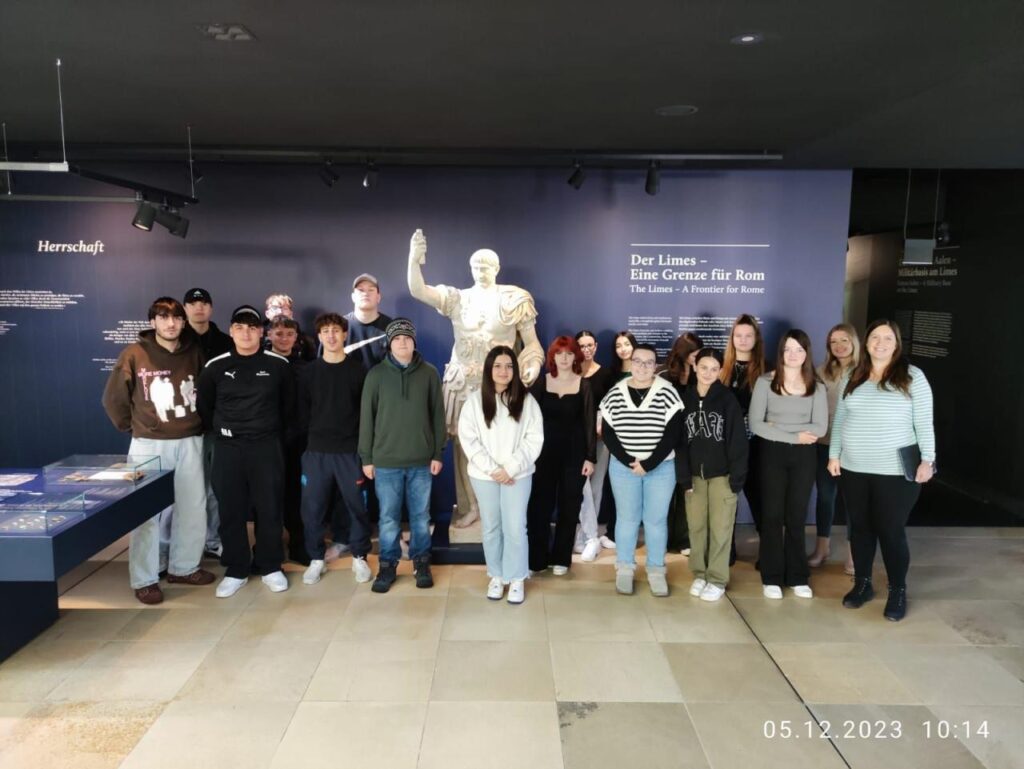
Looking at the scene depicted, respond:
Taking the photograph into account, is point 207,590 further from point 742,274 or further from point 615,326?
point 742,274

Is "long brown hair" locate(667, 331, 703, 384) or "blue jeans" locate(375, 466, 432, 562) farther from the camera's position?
"long brown hair" locate(667, 331, 703, 384)

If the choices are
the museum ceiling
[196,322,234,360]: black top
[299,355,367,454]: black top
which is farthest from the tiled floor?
the museum ceiling

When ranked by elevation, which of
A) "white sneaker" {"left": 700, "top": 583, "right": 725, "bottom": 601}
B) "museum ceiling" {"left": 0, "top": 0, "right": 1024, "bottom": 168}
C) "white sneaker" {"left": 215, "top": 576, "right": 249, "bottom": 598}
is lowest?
"white sneaker" {"left": 215, "top": 576, "right": 249, "bottom": 598}

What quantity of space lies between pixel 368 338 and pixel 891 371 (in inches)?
130

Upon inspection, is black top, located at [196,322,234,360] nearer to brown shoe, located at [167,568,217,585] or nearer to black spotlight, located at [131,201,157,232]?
black spotlight, located at [131,201,157,232]

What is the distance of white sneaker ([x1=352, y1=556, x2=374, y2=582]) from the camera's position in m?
4.24

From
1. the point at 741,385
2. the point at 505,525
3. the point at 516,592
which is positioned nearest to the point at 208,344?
the point at 505,525

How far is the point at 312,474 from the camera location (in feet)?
13.6

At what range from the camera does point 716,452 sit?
389cm

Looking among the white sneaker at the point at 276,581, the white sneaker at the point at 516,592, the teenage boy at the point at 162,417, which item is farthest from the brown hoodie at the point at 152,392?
the white sneaker at the point at 516,592

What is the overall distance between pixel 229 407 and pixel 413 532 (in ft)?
4.26

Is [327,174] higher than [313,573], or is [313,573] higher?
[327,174]

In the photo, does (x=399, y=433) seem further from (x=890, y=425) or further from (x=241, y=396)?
(x=890, y=425)

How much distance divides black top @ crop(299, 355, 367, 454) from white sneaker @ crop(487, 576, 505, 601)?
3.70ft
